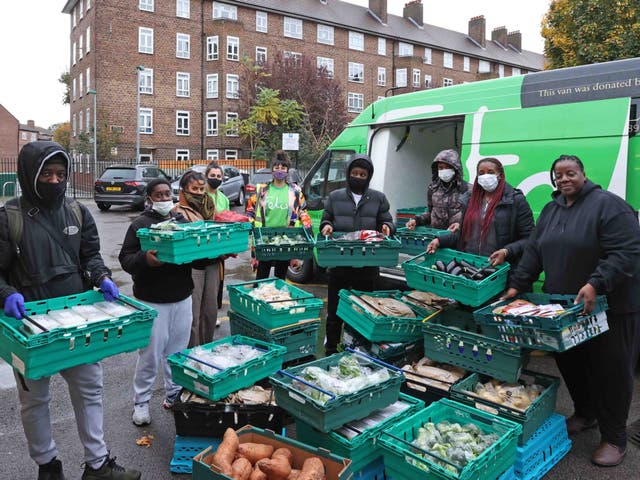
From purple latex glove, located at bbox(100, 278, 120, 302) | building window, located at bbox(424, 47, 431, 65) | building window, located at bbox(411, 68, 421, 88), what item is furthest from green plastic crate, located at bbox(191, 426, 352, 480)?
building window, located at bbox(424, 47, 431, 65)

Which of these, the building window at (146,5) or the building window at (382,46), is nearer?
the building window at (146,5)

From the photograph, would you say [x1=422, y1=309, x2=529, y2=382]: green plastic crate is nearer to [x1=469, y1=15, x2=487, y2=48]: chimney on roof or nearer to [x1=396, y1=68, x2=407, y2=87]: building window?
[x1=396, y1=68, x2=407, y2=87]: building window

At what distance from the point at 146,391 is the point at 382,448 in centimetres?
198

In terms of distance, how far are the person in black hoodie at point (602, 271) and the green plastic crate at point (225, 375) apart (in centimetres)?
204

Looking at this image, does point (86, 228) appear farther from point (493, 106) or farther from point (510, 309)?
point (493, 106)

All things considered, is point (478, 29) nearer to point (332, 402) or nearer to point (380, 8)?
point (380, 8)

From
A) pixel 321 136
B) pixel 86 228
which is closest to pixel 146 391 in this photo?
pixel 86 228

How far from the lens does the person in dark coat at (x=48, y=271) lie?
2973mm

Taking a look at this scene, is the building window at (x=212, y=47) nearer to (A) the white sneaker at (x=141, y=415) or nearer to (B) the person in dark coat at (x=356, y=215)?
(B) the person in dark coat at (x=356, y=215)

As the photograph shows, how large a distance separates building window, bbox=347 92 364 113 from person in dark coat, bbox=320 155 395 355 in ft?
127

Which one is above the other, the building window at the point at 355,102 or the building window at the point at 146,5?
the building window at the point at 146,5

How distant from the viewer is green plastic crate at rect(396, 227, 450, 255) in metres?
5.09

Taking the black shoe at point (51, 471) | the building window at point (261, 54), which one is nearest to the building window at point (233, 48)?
the building window at point (261, 54)

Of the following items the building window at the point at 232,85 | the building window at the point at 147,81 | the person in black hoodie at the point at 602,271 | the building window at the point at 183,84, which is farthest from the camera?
the building window at the point at 232,85
